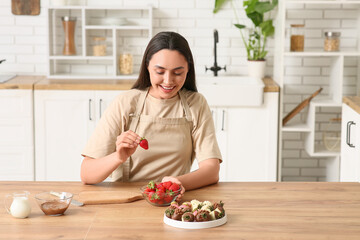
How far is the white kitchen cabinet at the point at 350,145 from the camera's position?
3.47 meters

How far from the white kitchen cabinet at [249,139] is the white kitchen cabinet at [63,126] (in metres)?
0.86

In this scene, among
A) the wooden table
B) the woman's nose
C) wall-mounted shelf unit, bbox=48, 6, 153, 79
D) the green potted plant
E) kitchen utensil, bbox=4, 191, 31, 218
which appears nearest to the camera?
the wooden table

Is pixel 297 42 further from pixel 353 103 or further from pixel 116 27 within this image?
pixel 116 27

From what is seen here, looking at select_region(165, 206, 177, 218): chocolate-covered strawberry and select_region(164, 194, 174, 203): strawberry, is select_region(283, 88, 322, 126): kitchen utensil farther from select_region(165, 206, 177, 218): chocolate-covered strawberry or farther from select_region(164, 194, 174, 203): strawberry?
select_region(165, 206, 177, 218): chocolate-covered strawberry

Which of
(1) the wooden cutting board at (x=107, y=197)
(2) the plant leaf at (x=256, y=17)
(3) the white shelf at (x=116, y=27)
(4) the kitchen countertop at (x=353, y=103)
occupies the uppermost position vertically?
(2) the plant leaf at (x=256, y=17)

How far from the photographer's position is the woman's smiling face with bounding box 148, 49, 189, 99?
235cm

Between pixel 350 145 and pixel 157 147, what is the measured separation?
1581 millimetres

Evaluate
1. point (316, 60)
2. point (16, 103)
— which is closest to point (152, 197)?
point (16, 103)

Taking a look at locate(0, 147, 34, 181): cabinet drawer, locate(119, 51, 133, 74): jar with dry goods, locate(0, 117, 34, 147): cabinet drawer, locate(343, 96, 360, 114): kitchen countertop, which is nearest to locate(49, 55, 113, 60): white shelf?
locate(119, 51, 133, 74): jar with dry goods

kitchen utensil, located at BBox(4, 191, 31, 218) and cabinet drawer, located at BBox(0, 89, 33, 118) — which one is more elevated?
cabinet drawer, located at BBox(0, 89, 33, 118)

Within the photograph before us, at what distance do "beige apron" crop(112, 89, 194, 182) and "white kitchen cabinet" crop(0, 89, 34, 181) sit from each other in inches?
82.9

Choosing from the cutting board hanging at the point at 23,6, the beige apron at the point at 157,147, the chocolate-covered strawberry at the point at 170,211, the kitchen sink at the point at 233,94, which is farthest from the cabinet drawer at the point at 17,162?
the chocolate-covered strawberry at the point at 170,211

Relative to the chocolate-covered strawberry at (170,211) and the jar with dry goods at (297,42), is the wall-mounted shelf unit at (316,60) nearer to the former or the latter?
the jar with dry goods at (297,42)

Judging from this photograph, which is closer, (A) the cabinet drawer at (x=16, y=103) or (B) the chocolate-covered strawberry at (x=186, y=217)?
(B) the chocolate-covered strawberry at (x=186, y=217)
